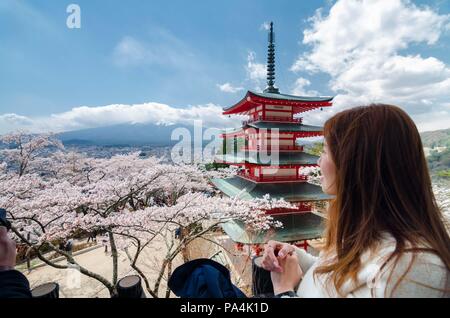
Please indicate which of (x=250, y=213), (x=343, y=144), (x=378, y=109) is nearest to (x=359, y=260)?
(x=343, y=144)

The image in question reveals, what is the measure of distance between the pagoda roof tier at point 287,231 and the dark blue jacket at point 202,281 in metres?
4.85

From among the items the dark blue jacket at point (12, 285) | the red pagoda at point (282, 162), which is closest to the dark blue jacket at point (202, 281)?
the dark blue jacket at point (12, 285)

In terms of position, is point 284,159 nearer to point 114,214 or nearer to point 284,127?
point 284,127

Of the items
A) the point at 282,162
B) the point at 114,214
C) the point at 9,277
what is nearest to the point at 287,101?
the point at 282,162

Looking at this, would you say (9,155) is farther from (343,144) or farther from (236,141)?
(343,144)

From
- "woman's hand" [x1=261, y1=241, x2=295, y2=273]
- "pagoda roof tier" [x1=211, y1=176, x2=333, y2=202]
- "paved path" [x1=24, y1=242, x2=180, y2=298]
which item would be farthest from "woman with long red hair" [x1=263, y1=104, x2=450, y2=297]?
"paved path" [x1=24, y1=242, x2=180, y2=298]

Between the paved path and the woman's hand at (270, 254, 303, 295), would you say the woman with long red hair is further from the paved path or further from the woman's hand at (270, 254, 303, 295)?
the paved path

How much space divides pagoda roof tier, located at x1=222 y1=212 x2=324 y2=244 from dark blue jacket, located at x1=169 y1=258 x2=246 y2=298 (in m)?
4.85

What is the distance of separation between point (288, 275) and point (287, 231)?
226 inches

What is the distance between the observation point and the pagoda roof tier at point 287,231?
19.3ft

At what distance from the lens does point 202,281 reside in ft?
3.44
